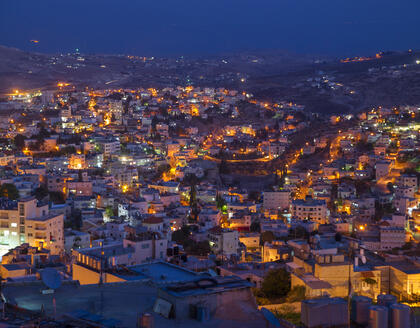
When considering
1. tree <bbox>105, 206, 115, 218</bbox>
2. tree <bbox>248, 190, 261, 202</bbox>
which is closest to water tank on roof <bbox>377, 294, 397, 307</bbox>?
tree <bbox>105, 206, 115, 218</bbox>

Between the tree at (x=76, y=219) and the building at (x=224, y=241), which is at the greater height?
the tree at (x=76, y=219)

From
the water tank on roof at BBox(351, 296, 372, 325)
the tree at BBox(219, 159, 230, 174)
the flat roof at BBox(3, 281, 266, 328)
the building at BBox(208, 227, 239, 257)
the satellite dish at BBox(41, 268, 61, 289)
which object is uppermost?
the tree at BBox(219, 159, 230, 174)

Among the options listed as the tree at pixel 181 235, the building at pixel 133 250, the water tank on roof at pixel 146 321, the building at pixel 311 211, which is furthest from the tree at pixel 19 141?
the water tank on roof at pixel 146 321

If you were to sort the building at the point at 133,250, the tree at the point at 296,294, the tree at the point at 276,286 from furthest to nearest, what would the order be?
the building at the point at 133,250, the tree at the point at 276,286, the tree at the point at 296,294

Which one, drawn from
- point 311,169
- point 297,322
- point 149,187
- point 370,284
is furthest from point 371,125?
point 297,322

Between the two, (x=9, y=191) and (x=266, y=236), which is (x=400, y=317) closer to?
(x=266, y=236)

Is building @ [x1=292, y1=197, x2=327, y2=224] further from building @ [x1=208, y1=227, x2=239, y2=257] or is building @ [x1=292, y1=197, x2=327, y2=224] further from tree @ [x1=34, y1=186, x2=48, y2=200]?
tree @ [x1=34, y1=186, x2=48, y2=200]

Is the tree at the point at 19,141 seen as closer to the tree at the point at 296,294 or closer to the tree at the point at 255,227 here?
the tree at the point at 255,227

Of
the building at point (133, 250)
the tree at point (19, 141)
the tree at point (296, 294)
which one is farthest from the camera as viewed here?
the tree at point (19, 141)
